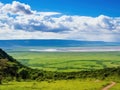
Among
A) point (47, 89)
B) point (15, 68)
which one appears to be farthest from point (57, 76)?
point (47, 89)

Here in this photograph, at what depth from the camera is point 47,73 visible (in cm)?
10150

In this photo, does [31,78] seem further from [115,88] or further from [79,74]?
[115,88]

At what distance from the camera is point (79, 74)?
98688 millimetres

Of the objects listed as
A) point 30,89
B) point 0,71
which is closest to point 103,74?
point 0,71

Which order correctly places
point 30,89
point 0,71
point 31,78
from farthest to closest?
point 31,78 → point 0,71 → point 30,89

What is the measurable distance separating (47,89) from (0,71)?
2593 cm

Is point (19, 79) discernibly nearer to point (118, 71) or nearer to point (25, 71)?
point (25, 71)

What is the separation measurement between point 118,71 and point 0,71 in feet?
95.1

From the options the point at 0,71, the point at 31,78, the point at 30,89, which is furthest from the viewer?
the point at 31,78

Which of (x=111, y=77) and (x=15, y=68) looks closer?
(x=111, y=77)

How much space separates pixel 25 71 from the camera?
3910 inches

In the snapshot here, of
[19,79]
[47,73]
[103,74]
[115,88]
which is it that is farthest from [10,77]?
[115,88]

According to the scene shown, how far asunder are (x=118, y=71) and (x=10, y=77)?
26745 millimetres

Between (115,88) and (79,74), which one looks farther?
(79,74)
